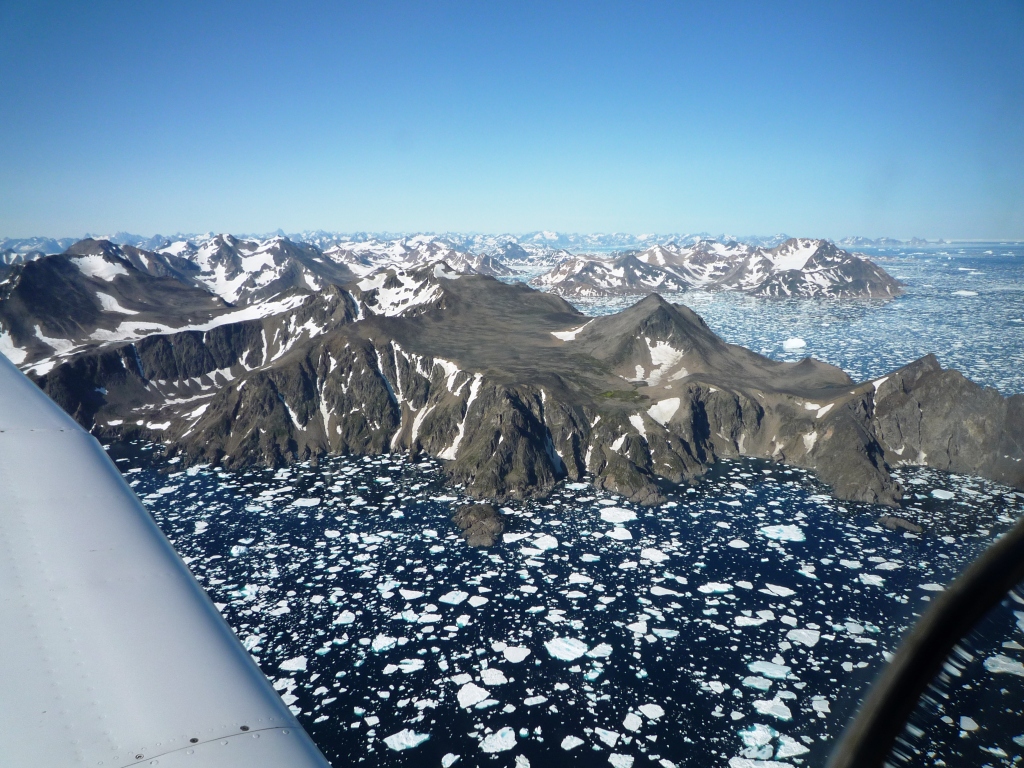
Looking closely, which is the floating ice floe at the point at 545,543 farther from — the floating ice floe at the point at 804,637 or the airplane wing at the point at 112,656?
the airplane wing at the point at 112,656

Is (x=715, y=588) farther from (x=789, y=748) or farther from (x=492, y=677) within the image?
(x=492, y=677)

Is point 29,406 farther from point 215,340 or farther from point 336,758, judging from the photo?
point 215,340

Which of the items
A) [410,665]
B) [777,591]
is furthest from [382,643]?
[777,591]

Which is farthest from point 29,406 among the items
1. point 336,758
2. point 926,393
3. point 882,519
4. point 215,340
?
point 215,340

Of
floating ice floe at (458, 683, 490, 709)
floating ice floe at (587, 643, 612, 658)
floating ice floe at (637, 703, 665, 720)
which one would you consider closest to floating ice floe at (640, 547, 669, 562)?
floating ice floe at (587, 643, 612, 658)

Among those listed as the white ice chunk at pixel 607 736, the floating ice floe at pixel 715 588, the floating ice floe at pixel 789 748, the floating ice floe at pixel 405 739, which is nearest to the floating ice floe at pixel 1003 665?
the floating ice floe at pixel 789 748

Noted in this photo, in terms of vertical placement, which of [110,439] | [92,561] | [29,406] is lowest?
[110,439]

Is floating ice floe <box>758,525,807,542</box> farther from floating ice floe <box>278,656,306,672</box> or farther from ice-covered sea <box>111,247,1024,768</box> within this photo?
floating ice floe <box>278,656,306,672</box>
